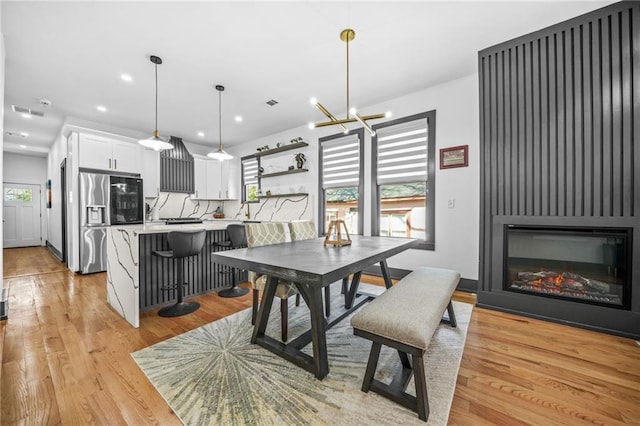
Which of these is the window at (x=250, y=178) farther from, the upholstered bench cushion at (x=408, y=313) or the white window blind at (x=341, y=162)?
the upholstered bench cushion at (x=408, y=313)

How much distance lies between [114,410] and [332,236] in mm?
1952

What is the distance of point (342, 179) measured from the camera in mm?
4539

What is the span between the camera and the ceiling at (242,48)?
2188 millimetres

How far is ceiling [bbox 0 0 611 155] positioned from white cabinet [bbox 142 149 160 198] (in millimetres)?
1181

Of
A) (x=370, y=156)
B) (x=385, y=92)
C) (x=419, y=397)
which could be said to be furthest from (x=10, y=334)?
(x=385, y=92)

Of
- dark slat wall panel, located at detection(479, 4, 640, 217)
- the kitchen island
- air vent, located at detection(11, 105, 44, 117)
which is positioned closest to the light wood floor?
the kitchen island

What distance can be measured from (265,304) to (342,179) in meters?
3.00

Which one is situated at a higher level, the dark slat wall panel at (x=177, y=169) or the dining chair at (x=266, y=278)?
the dark slat wall panel at (x=177, y=169)

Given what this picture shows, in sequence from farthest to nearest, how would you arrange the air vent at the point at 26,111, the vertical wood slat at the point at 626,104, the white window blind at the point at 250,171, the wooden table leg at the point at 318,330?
the white window blind at the point at 250,171
the air vent at the point at 26,111
the vertical wood slat at the point at 626,104
the wooden table leg at the point at 318,330

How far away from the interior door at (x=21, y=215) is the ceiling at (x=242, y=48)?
4.92 metres

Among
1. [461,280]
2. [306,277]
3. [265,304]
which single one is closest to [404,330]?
[306,277]

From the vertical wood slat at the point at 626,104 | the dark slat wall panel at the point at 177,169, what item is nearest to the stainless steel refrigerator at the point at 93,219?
the dark slat wall panel at the point at 177,169

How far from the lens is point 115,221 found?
4.69 meters

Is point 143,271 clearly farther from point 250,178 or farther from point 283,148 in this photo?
point 250,178
